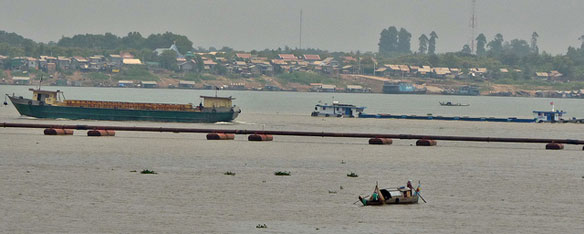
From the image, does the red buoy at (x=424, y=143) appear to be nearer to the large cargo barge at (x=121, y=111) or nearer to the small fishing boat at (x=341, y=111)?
the large cargo barge at (x=121, y=111)

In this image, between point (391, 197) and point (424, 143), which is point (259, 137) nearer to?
point (424, 143)

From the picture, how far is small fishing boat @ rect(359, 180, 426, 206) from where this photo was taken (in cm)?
3825

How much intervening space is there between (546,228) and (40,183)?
850 inches

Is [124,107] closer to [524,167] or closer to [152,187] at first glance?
[524,167]

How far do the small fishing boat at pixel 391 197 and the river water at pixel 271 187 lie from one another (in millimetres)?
667

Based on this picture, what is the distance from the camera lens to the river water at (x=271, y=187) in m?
33.8

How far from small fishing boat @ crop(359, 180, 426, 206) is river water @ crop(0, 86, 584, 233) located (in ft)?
2.19

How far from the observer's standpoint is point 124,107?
11281cm

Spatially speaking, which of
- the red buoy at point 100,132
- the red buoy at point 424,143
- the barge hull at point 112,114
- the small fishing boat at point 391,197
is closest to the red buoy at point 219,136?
the red buoy at point 100,132

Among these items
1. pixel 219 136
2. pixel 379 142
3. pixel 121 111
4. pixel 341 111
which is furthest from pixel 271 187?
pixel 341 111

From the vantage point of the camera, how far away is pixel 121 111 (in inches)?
4377

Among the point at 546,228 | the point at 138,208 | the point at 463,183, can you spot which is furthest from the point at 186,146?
the point at 546,228

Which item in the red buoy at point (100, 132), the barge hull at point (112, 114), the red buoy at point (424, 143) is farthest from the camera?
the barge hull at point (112, 114)

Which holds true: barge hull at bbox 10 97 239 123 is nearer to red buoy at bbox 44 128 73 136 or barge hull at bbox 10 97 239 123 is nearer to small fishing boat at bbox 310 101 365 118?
red buoy at bbox 44 128 73 136
